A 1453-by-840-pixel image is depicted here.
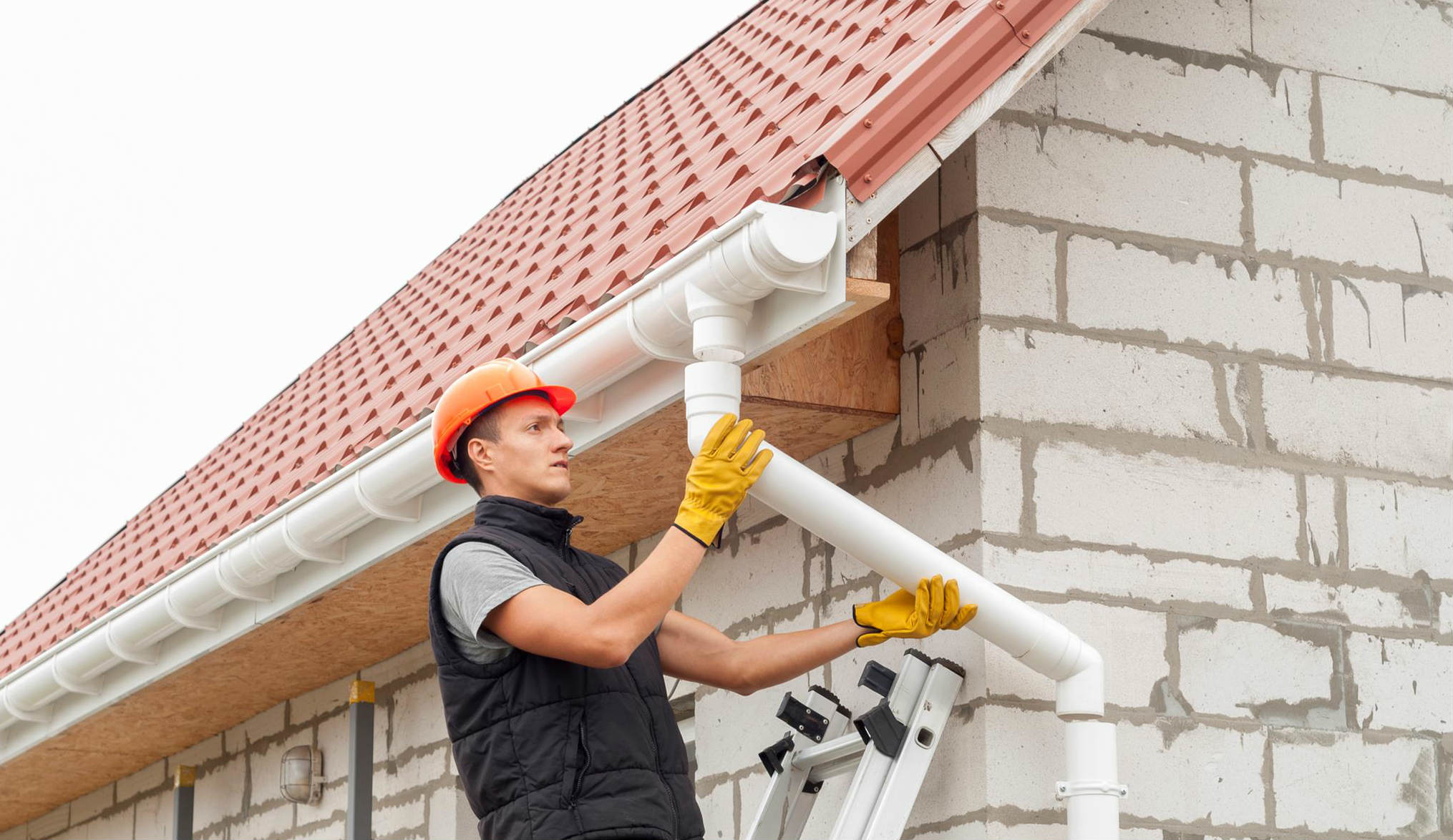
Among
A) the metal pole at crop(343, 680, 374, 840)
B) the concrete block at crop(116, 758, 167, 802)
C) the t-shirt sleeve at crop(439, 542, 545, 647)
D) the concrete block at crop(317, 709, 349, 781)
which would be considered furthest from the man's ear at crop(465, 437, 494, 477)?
the concrete block at crop(116, 758, 167, 802)

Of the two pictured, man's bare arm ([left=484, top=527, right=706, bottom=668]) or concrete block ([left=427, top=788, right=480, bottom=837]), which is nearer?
man's bare arm ([left=484, top=527, right=706, bottom=668])

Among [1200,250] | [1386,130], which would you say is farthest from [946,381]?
[1386,130]

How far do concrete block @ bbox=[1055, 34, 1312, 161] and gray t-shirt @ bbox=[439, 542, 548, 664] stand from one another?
2030 millimetres

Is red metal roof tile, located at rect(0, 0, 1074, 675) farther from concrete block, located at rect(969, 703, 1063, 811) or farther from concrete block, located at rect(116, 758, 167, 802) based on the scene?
concrete block, located at rect(969, 703, 1063, 811)

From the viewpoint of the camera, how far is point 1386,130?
5223 millimetres

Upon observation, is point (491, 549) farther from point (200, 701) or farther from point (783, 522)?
point (200, 701)

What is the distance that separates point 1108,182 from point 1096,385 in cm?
56

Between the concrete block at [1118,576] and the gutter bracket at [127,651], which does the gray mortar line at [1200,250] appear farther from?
the gutter bracket at [127,651]

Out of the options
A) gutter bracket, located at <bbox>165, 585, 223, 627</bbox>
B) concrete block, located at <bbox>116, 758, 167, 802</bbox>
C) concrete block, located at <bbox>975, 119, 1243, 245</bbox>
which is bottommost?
concrete block, located at <bbox>116, 758, 167, 802</bbox>

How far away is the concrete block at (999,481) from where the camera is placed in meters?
4.34

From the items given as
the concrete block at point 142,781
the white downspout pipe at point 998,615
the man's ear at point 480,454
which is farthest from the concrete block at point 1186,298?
the concrete block at point 142,781

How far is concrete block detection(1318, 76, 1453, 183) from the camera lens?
515 centimetres

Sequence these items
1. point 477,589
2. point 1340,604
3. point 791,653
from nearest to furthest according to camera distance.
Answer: point 477,589 < point 791,653 < point 1340,604

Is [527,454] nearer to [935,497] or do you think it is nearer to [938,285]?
[935,497]
